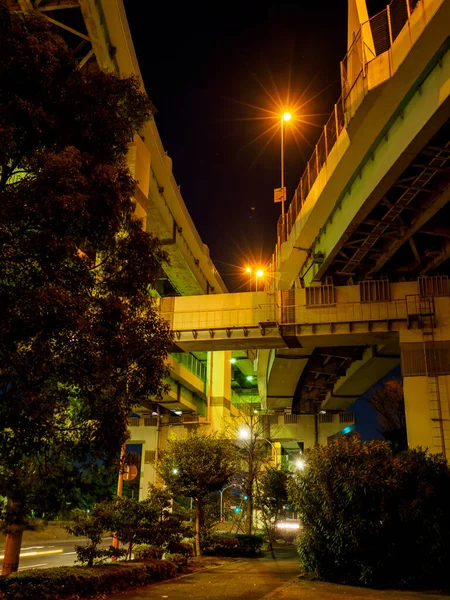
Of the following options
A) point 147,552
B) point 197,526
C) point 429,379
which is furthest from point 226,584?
point 429,379

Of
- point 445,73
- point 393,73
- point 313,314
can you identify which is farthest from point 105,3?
point 313,314

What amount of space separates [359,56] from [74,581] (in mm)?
14522

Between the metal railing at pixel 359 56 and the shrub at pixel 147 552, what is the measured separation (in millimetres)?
13618

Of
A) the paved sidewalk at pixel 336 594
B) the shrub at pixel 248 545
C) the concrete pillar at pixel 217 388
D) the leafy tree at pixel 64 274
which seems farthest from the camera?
the concrete pillar at pixel 217 388

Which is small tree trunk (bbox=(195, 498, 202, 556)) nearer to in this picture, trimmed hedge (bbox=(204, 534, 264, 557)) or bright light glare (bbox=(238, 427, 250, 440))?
trimmed hedge (bbox=(204, 534, 264, 557))

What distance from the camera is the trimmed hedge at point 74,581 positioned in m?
8.34

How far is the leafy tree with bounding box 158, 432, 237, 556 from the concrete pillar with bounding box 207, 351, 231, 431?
2609cm

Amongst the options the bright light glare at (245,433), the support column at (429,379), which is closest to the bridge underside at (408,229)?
the support column at (429,379)

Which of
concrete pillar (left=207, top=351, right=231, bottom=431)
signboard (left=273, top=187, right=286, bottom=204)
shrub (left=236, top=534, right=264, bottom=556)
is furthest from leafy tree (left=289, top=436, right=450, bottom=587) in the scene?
concrete pillar (left=207, top=351, right=231, bottom=431)

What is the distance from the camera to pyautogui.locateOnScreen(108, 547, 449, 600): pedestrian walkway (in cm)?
1044

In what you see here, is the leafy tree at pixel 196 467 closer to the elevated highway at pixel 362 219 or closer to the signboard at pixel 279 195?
the elevated highway at pixel 362 219

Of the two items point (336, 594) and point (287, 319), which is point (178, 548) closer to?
point (336, 594)

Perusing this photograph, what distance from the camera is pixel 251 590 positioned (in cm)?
1175

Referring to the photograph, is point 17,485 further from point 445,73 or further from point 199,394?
point 199,394
